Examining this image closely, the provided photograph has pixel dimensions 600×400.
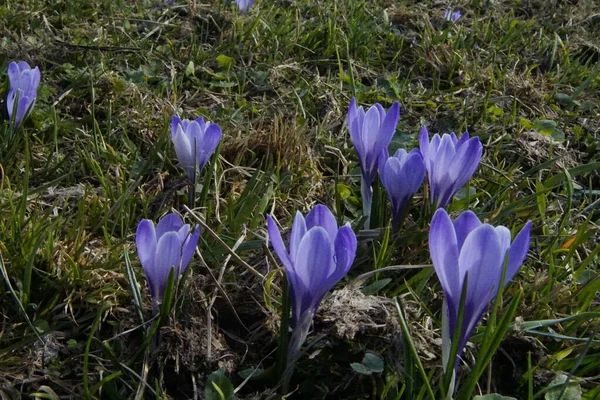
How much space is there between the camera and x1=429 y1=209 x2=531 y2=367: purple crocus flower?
1.15 meters

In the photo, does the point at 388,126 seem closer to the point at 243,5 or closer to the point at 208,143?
the point at 208,143

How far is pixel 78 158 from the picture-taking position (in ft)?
7.42

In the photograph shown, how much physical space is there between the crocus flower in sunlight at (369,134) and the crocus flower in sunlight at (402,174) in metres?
0.09

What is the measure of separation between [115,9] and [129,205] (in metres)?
1.72

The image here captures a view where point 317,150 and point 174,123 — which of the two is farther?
point 317,150

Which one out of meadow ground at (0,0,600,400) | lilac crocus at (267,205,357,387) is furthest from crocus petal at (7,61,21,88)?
lilac crocus at (267,205,357,387)

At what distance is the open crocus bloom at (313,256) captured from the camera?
1222 millimetres

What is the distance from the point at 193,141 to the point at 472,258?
100 cm

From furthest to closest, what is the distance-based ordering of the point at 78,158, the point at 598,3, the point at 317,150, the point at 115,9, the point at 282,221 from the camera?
the point at 598,3 < the point at 115,9 < the point at 317,150 < the point at 78,158 < the point at 282,221

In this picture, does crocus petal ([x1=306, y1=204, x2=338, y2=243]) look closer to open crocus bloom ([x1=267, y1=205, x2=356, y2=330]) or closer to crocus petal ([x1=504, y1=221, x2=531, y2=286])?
open crocus bloom ([x1=267, y1=205, x2=356, y2=330])

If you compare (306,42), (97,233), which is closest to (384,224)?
(97,233)

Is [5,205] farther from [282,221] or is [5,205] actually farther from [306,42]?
[306,42]


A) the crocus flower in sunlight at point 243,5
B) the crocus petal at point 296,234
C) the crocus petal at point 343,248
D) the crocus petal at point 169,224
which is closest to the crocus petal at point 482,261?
the crocus petal at point 343,248

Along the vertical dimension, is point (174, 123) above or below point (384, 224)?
above
